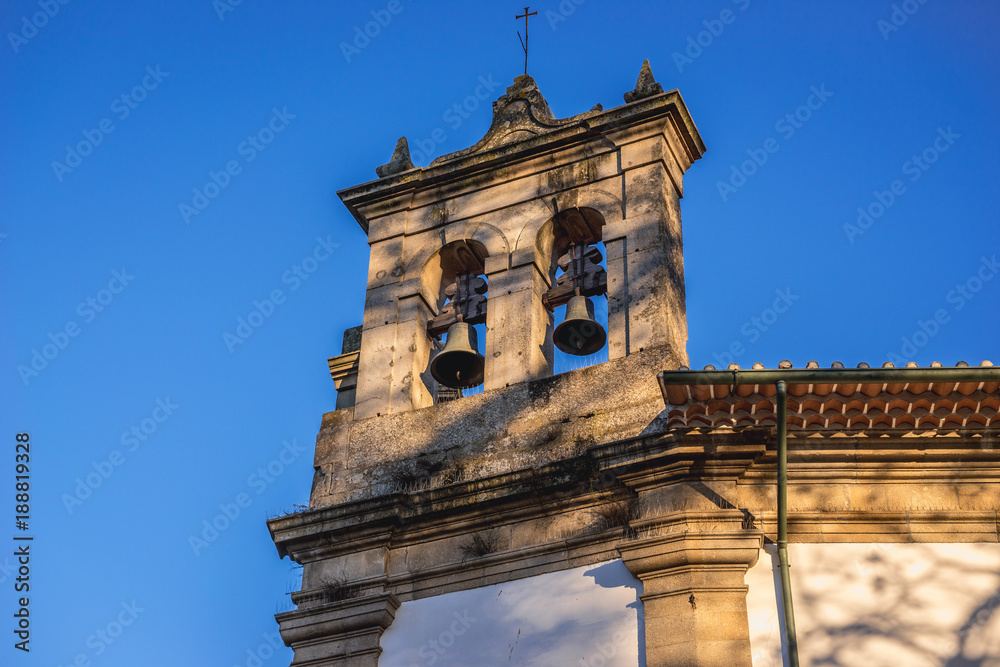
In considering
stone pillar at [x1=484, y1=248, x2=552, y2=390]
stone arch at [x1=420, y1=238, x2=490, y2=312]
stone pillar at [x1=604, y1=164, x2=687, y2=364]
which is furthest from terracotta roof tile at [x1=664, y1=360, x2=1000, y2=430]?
stone arch at [x1=420, y1=238, x2=490, y2=312]

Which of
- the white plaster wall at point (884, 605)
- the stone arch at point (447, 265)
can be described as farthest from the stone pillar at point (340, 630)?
the stone arch at point (447, 265)

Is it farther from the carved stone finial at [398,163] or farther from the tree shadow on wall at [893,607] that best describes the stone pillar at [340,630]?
the carved stone finial at [398,163]

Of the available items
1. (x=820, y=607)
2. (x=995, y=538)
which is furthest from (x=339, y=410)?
(x=995, y=538)

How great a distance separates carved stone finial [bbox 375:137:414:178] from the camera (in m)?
14.1

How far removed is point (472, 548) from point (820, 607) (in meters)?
2.71

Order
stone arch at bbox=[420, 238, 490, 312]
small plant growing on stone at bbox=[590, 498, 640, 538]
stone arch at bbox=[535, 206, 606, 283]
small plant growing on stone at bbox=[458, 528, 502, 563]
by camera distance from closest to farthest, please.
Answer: small plant growing on stone at bbox=[590, 498, 640, 538] → small plant growing on stone at bbox=[458, 528, 502, 563] → stone arch at bbox=[535, 206, 606, 283] → stone arch at bbox=[420, 238, 490, 312]

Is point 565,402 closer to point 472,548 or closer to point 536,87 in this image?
point 472,548

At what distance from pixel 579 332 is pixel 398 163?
9.72 feet

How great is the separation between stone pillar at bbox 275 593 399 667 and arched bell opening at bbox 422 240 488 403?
91.8 inches

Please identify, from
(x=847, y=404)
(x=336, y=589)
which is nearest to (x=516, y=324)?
(x=336, y=589)

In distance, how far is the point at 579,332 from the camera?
12.4 m

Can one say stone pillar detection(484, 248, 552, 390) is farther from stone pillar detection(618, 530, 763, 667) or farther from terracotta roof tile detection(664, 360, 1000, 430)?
stone pillar detection(618, 530, 763, 667)

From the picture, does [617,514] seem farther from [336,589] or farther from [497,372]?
[336,589]

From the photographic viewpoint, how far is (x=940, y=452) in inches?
413
